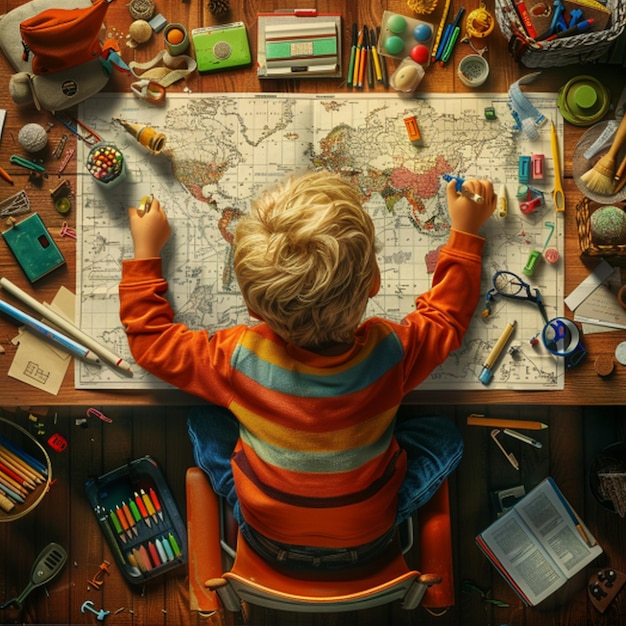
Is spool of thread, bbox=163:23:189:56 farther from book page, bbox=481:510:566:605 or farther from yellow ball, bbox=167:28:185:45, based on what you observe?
book page, bbox=481:510:566:605

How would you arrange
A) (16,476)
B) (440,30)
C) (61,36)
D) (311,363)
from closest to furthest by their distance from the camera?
(311,363) < (61,36) < (440,30) < (16,476)

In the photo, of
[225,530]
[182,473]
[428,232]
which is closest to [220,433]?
[225,530]

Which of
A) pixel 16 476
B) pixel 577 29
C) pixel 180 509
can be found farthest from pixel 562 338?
pixel 16 476

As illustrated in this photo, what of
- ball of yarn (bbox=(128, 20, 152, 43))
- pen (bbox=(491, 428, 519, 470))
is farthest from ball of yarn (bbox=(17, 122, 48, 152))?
pen (bbox=(491, 428, 519, 470))

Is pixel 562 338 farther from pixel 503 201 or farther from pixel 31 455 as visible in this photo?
pixel 31 455

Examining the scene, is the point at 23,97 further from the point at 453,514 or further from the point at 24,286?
the point at 453,514

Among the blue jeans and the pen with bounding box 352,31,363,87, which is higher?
the pen with bounding box 352,31,363,87
